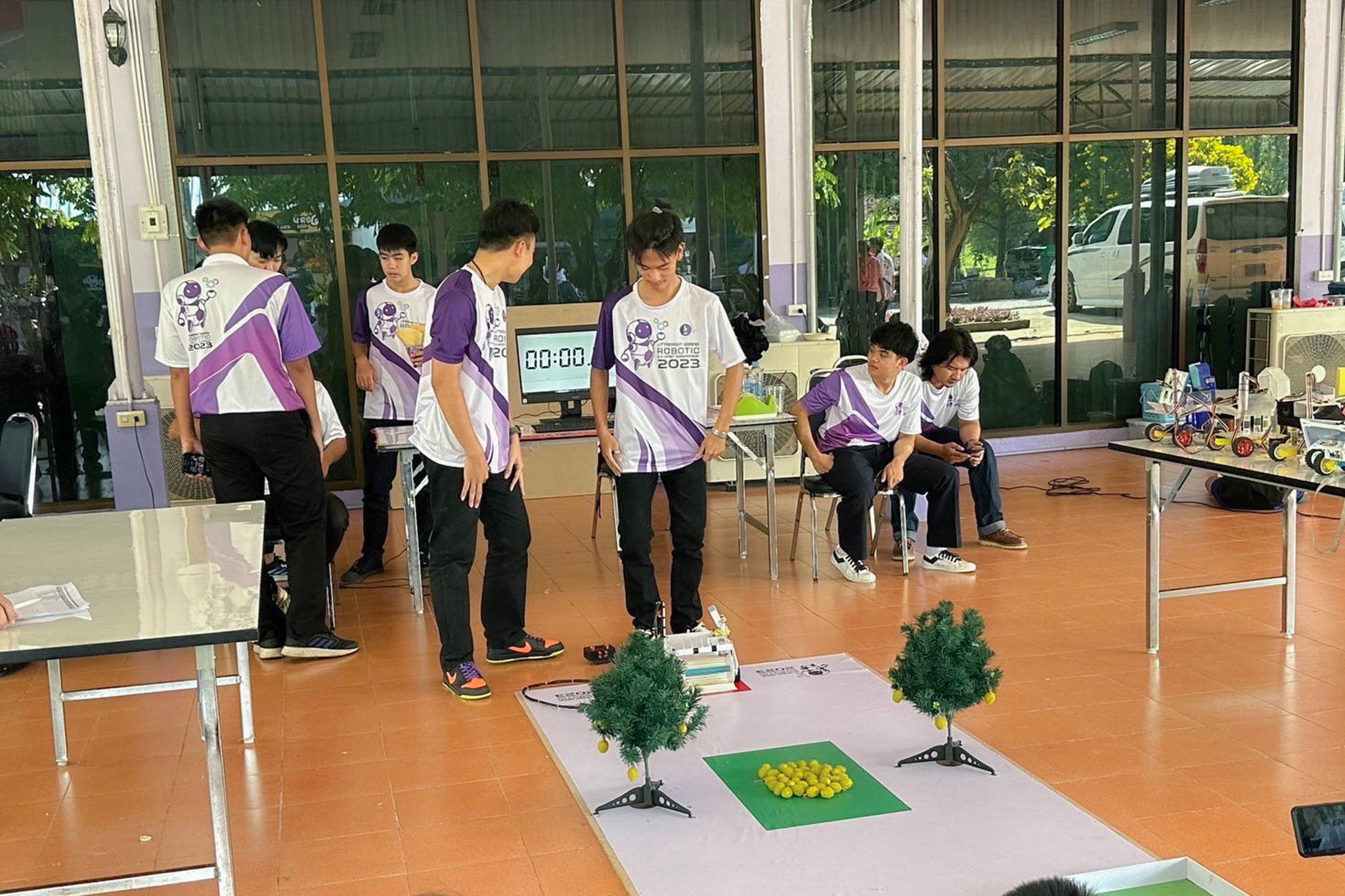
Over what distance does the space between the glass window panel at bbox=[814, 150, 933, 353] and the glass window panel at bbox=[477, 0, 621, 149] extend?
1.44m

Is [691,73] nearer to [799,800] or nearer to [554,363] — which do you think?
[554,363]

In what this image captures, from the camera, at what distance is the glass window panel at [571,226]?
25.4 ft

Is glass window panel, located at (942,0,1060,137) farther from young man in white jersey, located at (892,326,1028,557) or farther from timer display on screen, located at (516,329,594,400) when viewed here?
timer display on screen, located at (516,329,594,400)

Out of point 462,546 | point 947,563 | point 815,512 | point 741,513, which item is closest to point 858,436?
point 815,512

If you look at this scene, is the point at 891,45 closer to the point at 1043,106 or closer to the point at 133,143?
the point at 1043,106

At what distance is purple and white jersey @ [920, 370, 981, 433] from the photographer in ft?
19.1

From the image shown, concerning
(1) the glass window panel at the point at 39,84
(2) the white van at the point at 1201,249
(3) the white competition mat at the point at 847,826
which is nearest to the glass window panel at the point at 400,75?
(1) the glass window panel at the point at 39,84

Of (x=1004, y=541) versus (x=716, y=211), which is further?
(x=716, y=211)

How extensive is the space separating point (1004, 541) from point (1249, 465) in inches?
82.8

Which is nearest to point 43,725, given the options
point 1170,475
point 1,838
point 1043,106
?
point 1,838

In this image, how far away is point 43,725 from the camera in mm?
4031

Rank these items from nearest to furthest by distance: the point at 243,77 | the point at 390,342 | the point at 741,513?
the point at 390,342
the point at 741,513
the point at 243,77

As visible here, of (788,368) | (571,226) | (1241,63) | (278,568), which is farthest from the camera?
(1241,63)

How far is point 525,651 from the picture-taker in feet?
14.7
